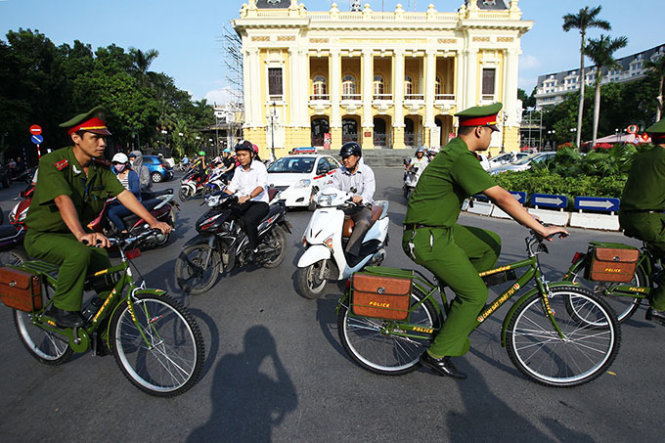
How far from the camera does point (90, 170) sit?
312cm

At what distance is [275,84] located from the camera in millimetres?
43375

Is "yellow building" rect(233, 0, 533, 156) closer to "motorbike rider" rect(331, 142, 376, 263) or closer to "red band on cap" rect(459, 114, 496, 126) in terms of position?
"motorbike rider" rect(331, 142, 376, 263)

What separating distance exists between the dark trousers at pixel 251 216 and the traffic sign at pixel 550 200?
6838 mm

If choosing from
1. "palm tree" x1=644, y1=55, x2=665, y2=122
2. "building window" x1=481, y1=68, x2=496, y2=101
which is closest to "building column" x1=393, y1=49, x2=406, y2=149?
"building window" x1=481, y1=68, x2=496, y2=101

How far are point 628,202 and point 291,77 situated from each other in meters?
42.6

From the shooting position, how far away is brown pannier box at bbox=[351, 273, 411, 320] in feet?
9.29

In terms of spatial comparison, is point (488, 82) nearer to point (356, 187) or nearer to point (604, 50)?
point (604, 50)

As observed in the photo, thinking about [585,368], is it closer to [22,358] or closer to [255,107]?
[22,358]

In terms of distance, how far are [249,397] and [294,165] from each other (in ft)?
33.5

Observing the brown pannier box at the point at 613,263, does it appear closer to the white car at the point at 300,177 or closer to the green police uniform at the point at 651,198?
the green police uniform at the point at 651,198

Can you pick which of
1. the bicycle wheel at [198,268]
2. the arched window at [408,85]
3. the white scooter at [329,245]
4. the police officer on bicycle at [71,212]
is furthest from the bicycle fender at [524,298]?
the arched window at [408,85]

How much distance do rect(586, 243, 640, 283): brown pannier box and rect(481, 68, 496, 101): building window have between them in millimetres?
45777

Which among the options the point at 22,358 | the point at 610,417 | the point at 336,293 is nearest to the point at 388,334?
the point at 610,417

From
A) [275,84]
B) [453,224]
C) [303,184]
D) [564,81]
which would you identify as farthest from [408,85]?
[564,81]
